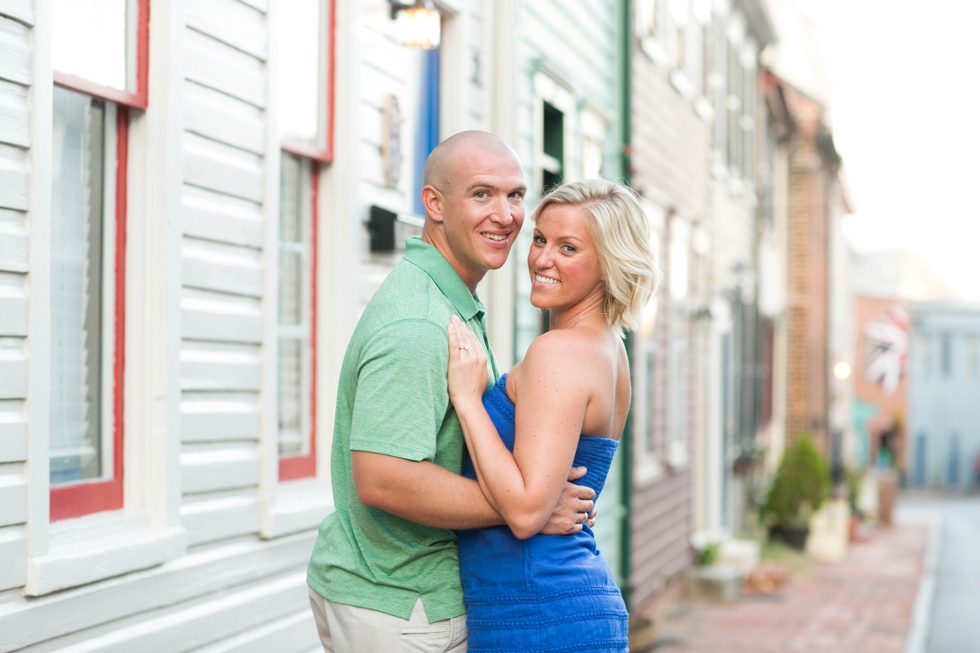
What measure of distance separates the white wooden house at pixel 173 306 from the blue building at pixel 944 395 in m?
47.4

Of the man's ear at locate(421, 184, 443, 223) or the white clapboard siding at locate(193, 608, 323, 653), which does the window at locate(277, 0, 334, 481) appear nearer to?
the white clapboard siding at locate(193, 608, 323, 653)

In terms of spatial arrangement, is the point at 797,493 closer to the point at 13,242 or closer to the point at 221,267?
the point at 221,267

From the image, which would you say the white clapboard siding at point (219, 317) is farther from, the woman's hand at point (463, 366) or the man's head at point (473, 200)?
the woman's hand at point (463, 366)

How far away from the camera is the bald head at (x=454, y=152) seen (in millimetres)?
2637

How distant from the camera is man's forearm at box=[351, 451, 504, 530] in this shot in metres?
2.33

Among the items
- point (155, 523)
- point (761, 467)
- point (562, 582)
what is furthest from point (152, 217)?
point (761, 467)

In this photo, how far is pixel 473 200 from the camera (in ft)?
8.64

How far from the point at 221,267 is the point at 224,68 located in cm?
71

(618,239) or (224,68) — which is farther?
(224,68)

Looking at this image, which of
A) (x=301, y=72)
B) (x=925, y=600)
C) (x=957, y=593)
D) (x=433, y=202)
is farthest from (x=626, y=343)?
(x=433, y=202)

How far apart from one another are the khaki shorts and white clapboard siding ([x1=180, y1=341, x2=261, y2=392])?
140 cm

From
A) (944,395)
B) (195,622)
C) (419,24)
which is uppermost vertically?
(419,24)

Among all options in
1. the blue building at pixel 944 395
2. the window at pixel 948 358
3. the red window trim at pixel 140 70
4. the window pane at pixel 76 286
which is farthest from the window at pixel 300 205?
the window at pixel 948 358

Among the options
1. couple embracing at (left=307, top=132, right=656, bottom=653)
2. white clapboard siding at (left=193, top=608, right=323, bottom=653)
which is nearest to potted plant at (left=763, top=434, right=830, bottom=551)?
white clapboard siding at (left=193, top=608, right=323, bottom=653)
